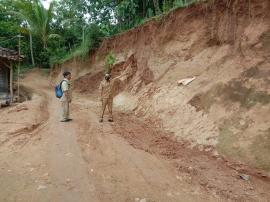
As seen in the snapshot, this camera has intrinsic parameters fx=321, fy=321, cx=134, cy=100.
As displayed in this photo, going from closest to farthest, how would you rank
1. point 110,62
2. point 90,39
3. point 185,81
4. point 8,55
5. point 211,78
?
point 211,78 < point 185,81 < point 110,62 < point 8,55 < point 90,39

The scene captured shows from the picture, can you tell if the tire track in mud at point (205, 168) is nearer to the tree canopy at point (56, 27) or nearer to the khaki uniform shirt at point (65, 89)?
the khaki uniform shirt at point (65, 89)

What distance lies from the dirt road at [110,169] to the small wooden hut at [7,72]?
9.29 metres

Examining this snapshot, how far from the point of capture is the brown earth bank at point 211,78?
252 inches

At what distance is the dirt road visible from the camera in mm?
4559

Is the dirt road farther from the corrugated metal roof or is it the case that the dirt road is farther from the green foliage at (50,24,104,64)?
the green foliage at (50,24,104,64)

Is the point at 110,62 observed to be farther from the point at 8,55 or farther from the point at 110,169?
the point at 110,169

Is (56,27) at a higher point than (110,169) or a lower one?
higher

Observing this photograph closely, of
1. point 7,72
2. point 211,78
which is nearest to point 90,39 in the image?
point 7,72

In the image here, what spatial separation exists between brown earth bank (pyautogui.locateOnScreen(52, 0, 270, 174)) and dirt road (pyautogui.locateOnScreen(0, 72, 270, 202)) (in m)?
0.59

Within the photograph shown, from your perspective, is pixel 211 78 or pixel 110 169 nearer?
pixel 110 169

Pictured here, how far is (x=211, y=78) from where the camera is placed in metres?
8.45

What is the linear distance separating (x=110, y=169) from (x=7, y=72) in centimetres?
1532

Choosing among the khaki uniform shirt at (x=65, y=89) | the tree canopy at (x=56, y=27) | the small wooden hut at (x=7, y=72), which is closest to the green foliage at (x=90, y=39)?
the tree canopy at (x=56, y=27)

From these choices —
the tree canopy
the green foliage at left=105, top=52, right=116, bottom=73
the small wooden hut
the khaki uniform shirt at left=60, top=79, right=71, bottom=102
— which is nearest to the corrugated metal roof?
the small wooden hut
